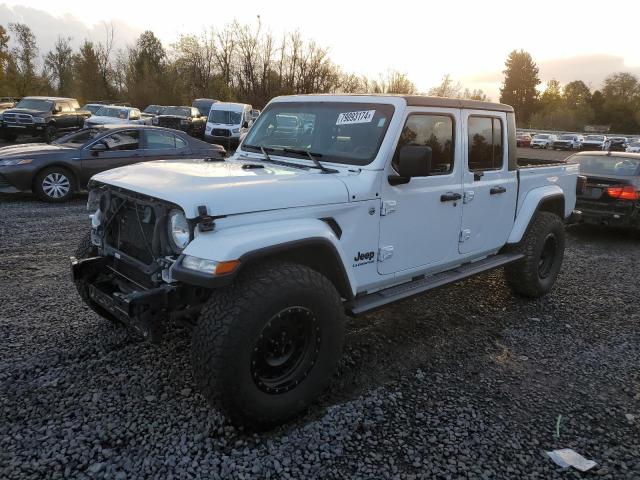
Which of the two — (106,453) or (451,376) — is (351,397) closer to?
(451,376)

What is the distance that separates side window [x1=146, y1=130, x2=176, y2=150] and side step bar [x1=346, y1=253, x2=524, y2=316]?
294 inches

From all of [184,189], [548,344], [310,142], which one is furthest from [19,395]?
[548,344]

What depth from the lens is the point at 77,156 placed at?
9727mm

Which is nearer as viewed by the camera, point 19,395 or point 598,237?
point 19,395

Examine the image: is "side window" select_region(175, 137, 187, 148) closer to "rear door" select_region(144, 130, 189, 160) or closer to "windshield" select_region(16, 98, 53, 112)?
"rear door" select_region(144, 130, 189, 160)

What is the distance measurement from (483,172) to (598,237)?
223 inches

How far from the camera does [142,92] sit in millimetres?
44688

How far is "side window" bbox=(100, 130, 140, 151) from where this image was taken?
32.6 feet

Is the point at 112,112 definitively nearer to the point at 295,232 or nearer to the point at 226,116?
the point at 226,116

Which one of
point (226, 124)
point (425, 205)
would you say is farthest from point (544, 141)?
point (425, 205)

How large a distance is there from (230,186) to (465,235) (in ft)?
7.65

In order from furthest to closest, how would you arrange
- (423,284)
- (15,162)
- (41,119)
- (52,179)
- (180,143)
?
(41,119), (180,143), (52,179), (15,162), (423,284)

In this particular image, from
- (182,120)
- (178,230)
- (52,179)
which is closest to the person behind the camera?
(178,230)

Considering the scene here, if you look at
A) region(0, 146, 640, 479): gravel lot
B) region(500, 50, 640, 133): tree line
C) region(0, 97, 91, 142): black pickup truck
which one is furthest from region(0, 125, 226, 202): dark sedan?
region(500, 50, 640, 133): tree line
